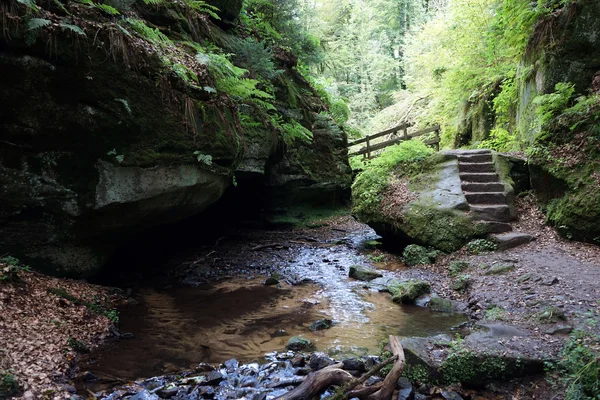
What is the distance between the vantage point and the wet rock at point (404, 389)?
369 centimetres

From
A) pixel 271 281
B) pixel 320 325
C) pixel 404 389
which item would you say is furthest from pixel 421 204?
pixel 404 389

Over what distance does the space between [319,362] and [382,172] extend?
307 inches

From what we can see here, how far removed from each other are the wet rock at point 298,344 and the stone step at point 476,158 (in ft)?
25.7

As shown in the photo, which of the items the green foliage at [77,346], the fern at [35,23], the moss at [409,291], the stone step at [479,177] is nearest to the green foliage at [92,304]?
the green foliage at [77,346]

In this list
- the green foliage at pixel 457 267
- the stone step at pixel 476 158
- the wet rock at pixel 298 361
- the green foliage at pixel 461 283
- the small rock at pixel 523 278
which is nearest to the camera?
the wet rock at pixel 298 361

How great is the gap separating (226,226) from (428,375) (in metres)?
11.3

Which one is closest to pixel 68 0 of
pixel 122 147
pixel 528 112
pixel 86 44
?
pixel 86 44

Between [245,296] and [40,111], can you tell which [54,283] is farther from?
[245,296]

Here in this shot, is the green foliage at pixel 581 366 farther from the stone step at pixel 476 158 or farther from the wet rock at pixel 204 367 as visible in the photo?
the stone step at pixel 476 158

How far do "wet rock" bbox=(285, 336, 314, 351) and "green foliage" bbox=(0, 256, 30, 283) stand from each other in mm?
4106

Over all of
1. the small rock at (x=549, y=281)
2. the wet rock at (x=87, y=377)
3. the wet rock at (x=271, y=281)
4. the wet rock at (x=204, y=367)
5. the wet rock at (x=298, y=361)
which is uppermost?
the small rock at (x=549, y=281)

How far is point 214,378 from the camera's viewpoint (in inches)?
171

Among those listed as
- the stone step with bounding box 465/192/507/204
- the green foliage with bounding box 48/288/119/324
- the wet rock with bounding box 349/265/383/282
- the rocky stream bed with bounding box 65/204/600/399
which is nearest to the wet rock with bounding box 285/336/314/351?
the rocky stream bed with bounding box 65/204/600/399

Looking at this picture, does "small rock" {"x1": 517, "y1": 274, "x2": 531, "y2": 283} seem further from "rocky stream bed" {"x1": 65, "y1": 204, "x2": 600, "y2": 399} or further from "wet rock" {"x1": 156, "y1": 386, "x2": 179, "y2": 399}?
"wet rock" {"x1": 156, "y1": 386, "x2": 179, "y2": 399}
